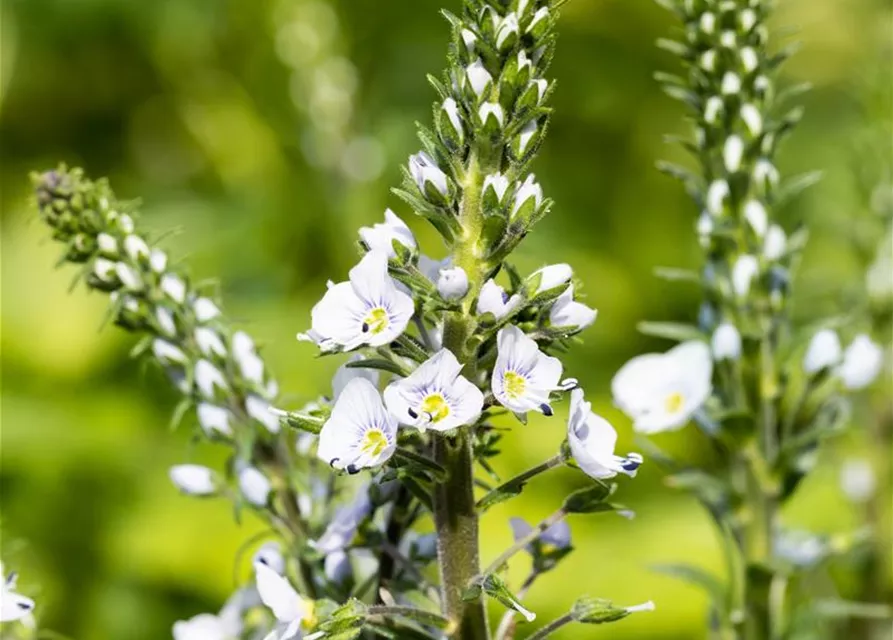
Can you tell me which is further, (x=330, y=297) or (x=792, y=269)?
(x=792, y=269)

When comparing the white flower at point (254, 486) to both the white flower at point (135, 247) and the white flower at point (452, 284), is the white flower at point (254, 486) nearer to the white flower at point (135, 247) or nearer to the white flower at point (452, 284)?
the white flower at point (135, 247)

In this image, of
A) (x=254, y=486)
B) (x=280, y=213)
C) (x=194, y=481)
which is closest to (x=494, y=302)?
(x=254, y=486)

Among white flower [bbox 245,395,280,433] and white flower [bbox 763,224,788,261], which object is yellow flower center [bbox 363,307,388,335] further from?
white flower [bbox 763,224,788,261]

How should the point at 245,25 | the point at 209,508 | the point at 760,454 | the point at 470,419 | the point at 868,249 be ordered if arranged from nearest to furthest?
the point at 470,419 < the point at 760,454 < the point at 868,249 < the point at 209,508 < the point at 245,25

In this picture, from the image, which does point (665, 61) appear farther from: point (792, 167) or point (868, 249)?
point (868, 249)

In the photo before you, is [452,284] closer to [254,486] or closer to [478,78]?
[478,78]

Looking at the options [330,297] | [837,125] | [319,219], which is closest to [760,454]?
[330,297]
